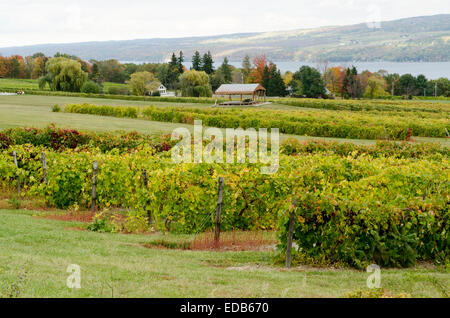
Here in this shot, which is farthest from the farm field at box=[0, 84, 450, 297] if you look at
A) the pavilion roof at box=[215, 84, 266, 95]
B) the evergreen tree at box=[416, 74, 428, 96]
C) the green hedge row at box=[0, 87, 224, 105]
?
the evergreen tree at box=[416, 74, 428, 96]

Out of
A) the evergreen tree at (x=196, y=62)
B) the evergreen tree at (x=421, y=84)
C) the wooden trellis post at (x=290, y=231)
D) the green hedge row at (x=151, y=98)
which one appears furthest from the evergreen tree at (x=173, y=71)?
the wooden trellis post at (x=290, y=231)

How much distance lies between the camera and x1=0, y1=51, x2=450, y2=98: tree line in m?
98.5

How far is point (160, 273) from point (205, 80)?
103995mm

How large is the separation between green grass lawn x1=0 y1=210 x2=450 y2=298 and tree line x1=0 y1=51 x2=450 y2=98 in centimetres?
9128

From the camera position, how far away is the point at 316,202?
9.27 m

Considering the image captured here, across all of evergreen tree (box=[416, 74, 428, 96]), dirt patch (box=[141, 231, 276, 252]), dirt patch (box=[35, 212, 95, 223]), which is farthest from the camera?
evergreen tree (box=[416, 74, 428, 96])

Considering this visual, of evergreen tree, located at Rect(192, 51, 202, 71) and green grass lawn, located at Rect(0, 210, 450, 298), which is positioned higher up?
evergreen tree, located at Rect(192, 51, 202, 71)

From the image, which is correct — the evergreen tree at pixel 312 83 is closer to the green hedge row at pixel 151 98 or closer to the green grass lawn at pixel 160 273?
the green hedge row at pixel 151 98

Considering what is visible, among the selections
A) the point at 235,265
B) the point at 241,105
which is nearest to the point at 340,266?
the point at 235,265

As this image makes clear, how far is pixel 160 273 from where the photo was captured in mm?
7637

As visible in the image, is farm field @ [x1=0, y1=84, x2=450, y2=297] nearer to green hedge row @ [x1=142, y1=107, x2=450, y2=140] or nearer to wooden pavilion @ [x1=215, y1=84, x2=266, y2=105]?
green hedge row @ [x1=142, y1=107, x2=450, y2=140]

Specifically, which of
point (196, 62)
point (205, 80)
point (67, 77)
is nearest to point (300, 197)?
point (67, 77)

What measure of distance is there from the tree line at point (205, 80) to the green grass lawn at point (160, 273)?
9128 cm

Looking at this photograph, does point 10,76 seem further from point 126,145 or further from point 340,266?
point 340,266
